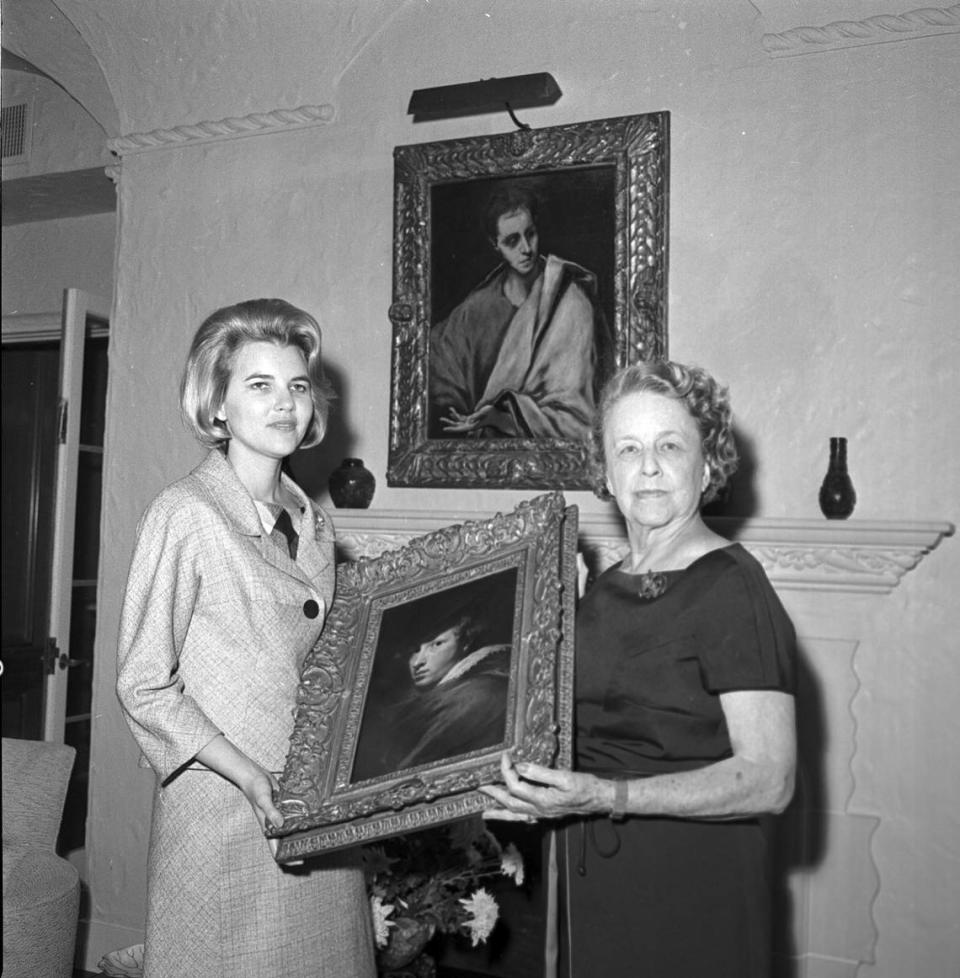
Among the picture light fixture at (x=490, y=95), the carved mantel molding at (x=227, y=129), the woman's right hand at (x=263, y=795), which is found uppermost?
the carved mantel molding at (x=227, y=129)

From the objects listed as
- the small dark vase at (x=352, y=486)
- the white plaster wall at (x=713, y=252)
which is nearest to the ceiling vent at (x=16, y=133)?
the white plaster wall at (x=713, y=252)

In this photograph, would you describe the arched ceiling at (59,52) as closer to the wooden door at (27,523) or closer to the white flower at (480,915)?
the wooden door at (27,523)

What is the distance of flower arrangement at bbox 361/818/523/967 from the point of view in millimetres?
3168

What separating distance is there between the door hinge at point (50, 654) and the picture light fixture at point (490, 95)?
104 inches

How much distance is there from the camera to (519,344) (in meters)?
3.74

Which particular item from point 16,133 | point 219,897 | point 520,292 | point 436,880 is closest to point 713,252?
point 520,292

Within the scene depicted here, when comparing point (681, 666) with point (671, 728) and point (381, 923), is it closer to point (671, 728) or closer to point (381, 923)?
point (671, 728)

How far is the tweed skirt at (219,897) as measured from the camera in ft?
6.79

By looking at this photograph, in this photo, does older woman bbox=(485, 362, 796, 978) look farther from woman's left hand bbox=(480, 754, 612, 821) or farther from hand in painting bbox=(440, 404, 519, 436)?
hand in painting bbox=(440, 404, 519, 436)

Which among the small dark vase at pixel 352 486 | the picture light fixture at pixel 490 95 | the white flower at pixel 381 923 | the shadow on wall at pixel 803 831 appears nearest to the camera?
the white flower at pixel 381 923

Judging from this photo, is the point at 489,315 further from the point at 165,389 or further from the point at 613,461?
the point at 613,461

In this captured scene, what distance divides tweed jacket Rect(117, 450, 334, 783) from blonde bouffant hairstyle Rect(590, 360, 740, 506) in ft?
2.46

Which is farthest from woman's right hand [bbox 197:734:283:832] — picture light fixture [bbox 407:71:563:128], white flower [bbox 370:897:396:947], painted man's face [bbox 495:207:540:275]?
picture light fixture [bbox 407:71:563:128]

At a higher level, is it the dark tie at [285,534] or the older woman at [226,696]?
the dark tie at [285,534]
